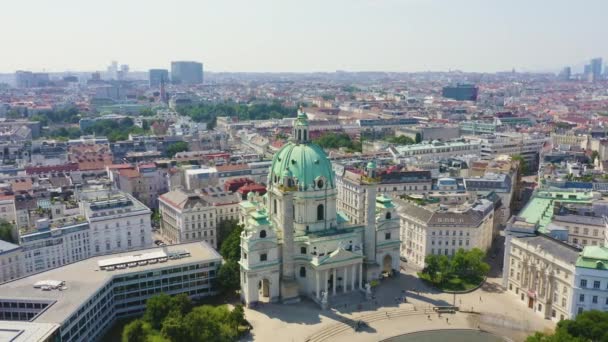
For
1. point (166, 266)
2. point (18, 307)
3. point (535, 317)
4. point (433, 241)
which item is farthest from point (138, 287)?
point (535, 317)

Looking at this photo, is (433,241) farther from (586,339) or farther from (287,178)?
(586,339)

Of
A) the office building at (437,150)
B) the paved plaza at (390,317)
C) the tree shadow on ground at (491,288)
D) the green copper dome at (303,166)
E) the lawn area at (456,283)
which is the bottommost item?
the paved plaza at (390,317)

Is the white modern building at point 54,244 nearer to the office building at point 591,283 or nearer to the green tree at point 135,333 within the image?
the green tree at point 135,333

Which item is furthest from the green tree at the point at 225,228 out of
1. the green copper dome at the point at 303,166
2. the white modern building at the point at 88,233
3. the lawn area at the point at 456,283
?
the lawn area at the point at 456,283

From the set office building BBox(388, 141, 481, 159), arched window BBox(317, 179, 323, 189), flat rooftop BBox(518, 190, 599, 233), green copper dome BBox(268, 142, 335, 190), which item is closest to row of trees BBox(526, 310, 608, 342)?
flat rooftop BBox(518, 190, 599, 233)

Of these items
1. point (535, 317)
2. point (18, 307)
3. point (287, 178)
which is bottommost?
point (535, 317)

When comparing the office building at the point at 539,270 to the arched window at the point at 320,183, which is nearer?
the office building at the point at 539,270

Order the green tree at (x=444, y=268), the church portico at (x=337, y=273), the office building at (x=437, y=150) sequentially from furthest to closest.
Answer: the office building at (x=437, y=150) < the green tree at (x=444, y=268) < the church portico at (x=337, y=273)
